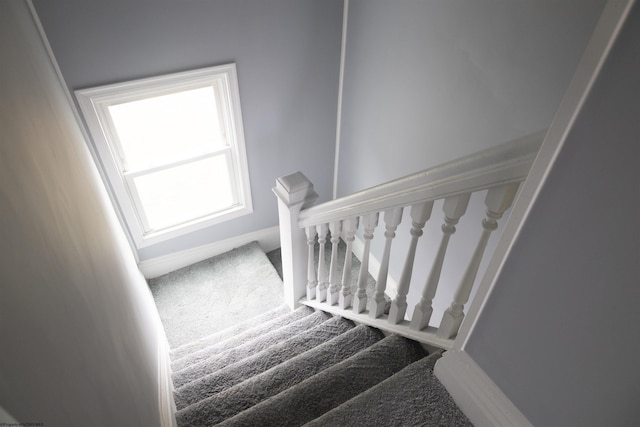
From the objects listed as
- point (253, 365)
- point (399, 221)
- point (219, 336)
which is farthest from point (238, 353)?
point (399, 221)

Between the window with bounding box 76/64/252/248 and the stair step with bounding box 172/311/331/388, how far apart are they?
1.33 m

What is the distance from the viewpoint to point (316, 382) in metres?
1.48

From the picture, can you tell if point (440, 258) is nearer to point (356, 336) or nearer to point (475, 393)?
point (475, 393)

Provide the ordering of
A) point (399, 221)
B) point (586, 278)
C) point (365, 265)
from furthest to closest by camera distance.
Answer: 1. point (365, 265)
2. point (399, 221)
3. point (586, 278)

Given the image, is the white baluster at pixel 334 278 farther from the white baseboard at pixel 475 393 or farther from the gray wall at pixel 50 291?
the gray wall at pixel 50 291

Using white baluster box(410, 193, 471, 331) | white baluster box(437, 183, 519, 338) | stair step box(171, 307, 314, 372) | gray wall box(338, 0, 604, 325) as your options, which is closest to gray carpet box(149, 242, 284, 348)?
stair step box(171, 307, 314, 372)

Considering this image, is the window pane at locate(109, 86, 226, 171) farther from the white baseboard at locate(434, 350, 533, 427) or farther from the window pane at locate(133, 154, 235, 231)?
the white baseboard at locate(434, 350, 533, 427)

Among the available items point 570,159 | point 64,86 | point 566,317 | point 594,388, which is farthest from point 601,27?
point 64,86

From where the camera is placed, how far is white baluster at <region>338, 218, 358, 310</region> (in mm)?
1638

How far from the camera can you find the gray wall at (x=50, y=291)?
495 mm

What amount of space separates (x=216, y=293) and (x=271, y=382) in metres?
1.78

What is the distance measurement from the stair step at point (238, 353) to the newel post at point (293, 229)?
0.22 m

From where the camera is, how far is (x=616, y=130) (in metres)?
0.65

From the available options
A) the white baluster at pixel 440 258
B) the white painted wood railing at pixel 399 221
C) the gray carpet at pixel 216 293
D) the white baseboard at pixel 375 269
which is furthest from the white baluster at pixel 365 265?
the gray carpet at pixel 216 293
